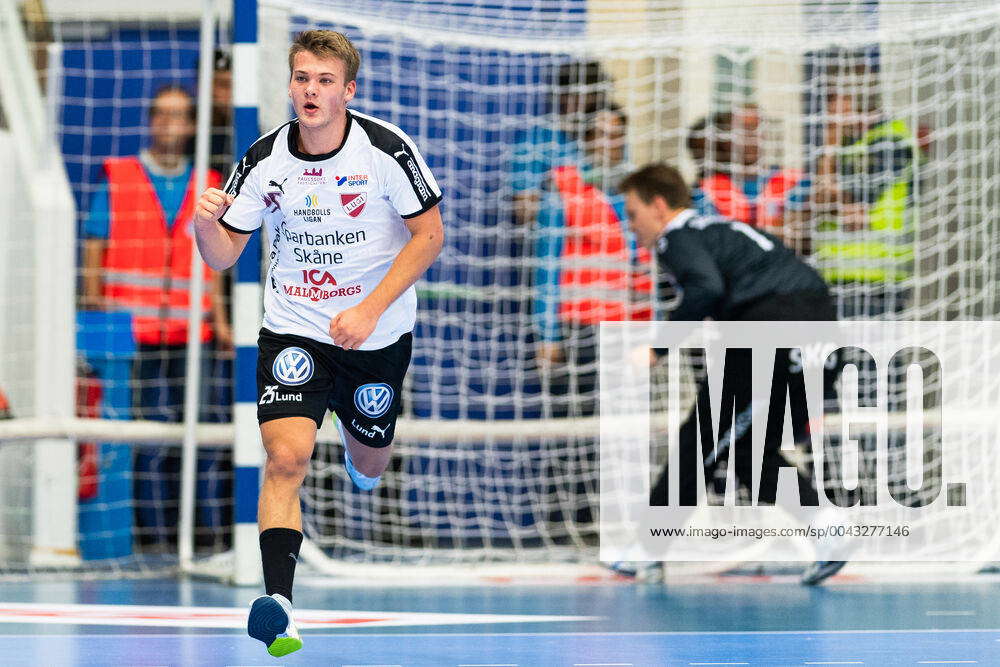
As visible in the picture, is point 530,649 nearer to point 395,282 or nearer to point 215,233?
point 395,282

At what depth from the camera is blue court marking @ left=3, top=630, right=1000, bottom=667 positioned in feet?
14.7

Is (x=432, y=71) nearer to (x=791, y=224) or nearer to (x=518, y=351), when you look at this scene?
(x=518, y=351)

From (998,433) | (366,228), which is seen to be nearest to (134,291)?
(366,228)

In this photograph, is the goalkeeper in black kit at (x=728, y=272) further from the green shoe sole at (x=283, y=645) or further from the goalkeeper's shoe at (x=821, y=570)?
the green shoe sole at (x=283, y=645)

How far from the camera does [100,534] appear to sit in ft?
25.4

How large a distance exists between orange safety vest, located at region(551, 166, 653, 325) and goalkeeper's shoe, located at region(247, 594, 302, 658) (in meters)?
4.06

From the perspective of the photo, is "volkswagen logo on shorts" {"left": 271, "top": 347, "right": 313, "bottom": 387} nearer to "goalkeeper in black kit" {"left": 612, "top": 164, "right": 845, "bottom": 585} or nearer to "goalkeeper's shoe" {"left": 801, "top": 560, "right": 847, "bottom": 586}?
"goalkeeper in black kit" {"left": 612, "top": 164, "right": 845, "bottom": 585}

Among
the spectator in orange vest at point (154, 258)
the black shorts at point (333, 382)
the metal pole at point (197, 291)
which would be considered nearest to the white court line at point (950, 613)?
the black shorts at point (333, 382)

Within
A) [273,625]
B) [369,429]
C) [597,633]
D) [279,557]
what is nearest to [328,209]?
[369,429]

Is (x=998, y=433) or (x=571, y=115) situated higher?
(x=571, y=115)

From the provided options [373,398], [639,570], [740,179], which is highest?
[740,179]

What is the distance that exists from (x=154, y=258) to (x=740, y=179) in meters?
3.18

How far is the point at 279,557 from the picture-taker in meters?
4.26

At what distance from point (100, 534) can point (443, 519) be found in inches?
70.1
